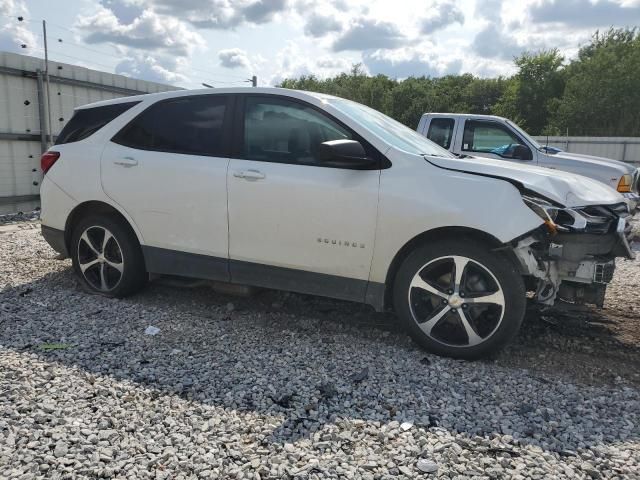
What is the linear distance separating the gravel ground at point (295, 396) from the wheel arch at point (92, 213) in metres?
0.64

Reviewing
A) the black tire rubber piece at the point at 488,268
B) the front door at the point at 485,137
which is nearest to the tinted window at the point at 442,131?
the front door at the point at 485,137

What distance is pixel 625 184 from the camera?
29.8 feet

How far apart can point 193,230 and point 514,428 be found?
2836 mm

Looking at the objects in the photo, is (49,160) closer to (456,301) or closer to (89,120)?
(89,120)

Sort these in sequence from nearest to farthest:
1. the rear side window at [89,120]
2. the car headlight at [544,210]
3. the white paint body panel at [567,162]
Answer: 1. the car headlight at [544,210]
2. the rear side window at [89,120]
3. the white paint body panel at [567,162]

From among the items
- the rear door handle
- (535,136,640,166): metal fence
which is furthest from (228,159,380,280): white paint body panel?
(535,136,640,166): metal fence

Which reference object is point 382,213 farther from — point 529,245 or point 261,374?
point 261,374

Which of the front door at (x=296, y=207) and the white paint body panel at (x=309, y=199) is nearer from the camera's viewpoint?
the white paint body panel at (x=309, y=199)

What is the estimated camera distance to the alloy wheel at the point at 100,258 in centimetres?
489

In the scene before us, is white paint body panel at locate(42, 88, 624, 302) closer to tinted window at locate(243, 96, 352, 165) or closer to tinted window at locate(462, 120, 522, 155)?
tinted window at locate(243, 96, 352, 165)

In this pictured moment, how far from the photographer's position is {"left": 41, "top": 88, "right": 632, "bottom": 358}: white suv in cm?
365

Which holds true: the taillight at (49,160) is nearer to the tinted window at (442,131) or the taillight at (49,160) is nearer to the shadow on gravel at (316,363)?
the shadow on gravel at (316,363)

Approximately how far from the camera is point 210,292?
17.5 ft

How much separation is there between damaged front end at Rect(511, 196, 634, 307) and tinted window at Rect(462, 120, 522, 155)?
234 inches
